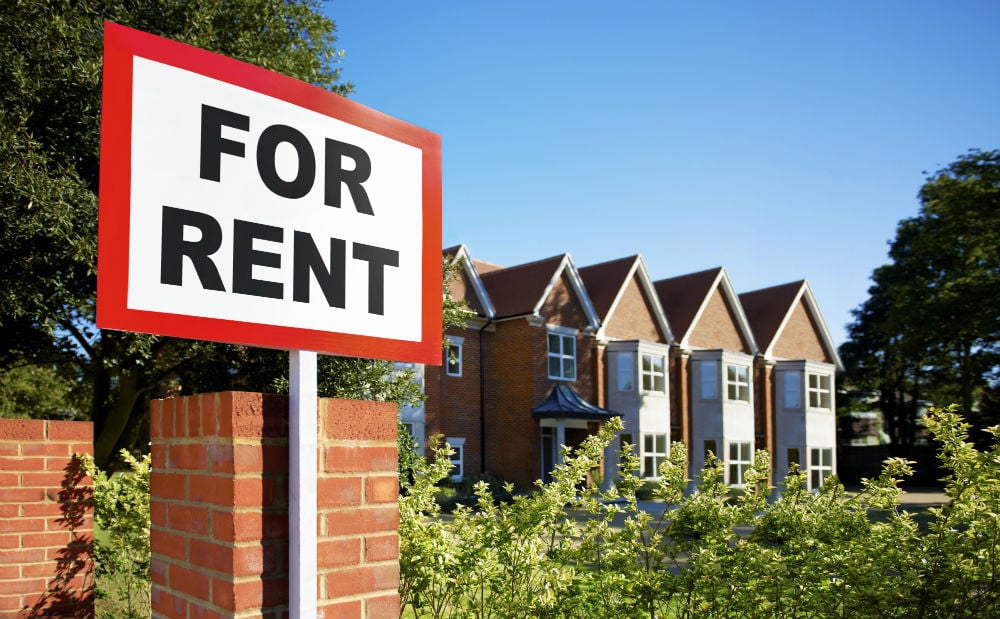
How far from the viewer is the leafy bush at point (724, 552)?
500 centimetres

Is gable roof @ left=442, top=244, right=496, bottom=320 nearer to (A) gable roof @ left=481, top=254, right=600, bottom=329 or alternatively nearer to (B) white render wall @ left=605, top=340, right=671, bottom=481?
(A) gable roof @ left=481, top=254, right=600, bottom=329

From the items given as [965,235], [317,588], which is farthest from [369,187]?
[965,235]

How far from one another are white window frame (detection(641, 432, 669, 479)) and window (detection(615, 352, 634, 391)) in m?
2.20

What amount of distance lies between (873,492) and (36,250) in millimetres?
10882

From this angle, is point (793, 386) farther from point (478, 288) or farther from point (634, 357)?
point (478, 288)

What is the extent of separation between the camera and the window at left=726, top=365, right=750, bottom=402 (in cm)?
3934

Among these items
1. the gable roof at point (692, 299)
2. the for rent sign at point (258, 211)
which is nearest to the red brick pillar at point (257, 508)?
the for rent sign at point (258, 211)

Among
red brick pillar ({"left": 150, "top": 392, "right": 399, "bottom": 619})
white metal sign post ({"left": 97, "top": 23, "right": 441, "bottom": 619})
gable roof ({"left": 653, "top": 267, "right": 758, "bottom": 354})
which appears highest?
gable roof ({"left": 653, "top": 267, "right": 758, "bottom": 354})

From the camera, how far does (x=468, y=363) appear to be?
104ft

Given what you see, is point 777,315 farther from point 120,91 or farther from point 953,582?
point 120,91

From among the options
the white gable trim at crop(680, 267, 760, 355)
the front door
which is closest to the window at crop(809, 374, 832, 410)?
the white gable trim at crop(680, 267, 760, 355)

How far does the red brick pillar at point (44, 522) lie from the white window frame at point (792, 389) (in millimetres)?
41760

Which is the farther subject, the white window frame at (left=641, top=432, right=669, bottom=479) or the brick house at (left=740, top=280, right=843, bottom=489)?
the brick house at (left=740, top=280, right=843, bottom=489)

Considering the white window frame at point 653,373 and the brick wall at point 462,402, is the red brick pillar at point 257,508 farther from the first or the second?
the white window frame at point 653,373
